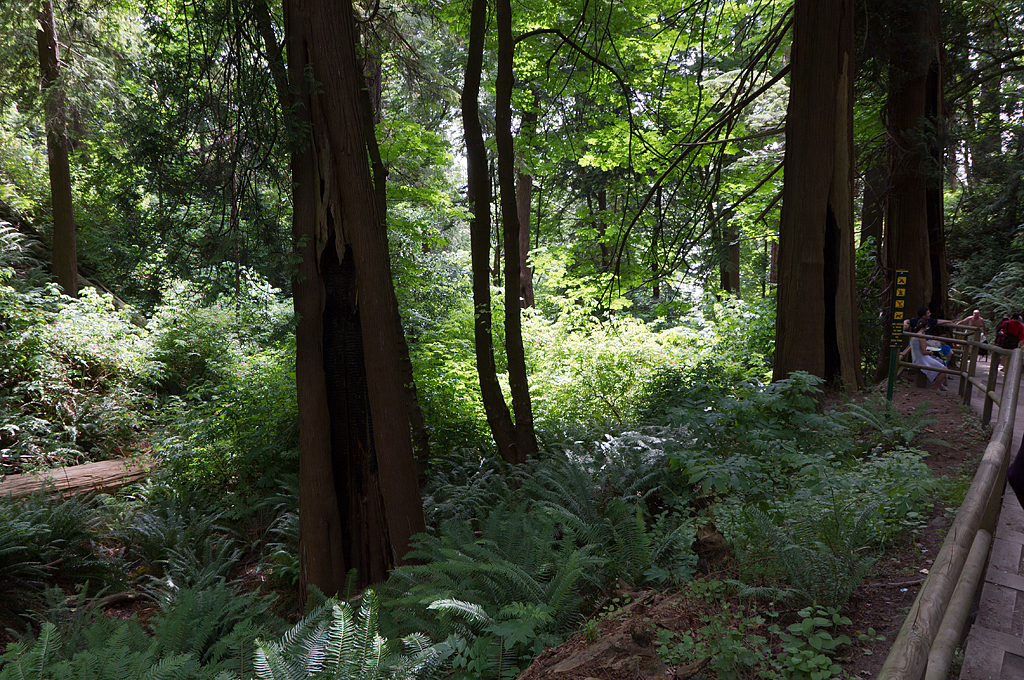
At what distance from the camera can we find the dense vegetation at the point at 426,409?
344 centimetres

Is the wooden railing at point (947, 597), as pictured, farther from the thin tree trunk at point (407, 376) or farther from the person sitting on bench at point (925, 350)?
the person sitting on bench at point (925, 350)

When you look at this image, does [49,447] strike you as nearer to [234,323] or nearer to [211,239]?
[234,323]

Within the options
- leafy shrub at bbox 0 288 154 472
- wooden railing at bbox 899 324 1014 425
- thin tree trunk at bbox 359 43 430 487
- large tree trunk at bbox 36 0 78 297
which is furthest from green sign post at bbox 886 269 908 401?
large tree trunk at bbox 36 0 78 297

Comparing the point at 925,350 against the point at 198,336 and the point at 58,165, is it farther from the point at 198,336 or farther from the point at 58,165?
the point at 58,165

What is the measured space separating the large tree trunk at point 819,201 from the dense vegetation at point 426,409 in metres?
0.79

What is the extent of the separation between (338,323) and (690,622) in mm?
3940

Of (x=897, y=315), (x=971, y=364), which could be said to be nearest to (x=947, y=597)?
(x=897, y=315)

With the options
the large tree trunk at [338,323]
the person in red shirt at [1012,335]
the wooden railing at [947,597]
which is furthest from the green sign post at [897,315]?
the person in red shirt at [1012,335]

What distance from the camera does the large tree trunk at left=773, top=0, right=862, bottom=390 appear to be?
702cm

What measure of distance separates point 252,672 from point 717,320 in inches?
438

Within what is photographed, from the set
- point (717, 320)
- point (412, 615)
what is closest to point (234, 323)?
point (717, 320)

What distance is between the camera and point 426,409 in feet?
30.3

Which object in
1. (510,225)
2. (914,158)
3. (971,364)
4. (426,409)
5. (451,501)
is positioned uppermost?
(914,158)

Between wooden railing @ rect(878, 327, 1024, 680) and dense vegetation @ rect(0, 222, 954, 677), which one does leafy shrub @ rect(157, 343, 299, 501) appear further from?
wooden railing @ rect(878, 327, 1024, 680)
